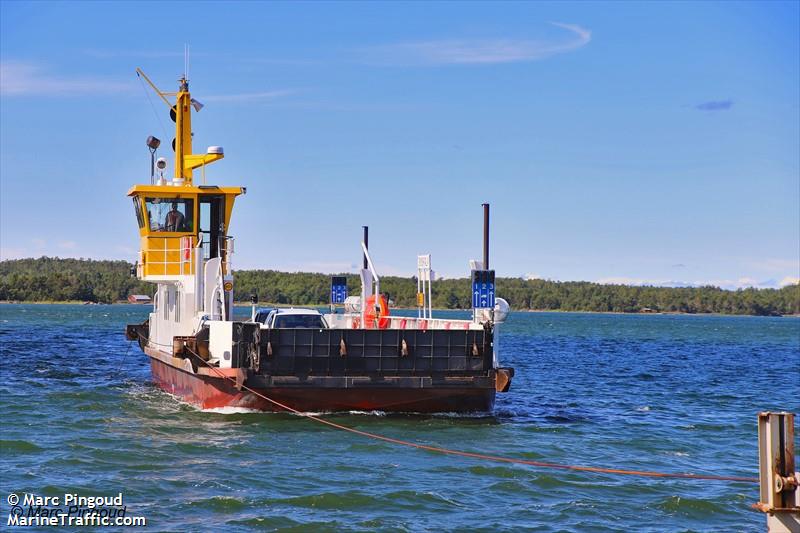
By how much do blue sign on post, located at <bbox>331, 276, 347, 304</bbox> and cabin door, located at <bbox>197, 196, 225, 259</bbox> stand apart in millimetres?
5073

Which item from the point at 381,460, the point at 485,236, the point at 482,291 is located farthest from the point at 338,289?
the point at 381,460

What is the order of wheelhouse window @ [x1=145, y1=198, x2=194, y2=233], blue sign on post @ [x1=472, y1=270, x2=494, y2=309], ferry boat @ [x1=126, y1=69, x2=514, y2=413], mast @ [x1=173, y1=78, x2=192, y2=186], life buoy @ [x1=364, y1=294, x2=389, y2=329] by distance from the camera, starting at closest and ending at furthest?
ferry boat @ [x1=126, y1=69, x2=514, y2=413] → blue sign on post @ [x1=472, y1=270, x2=494, y2=309] → life buoy @ [x1=364, y1=294, x2=389, y2=329] → wheelhouse window @ [x1=145, y1=198, x2=194, y2=233] → mast @ [x1=173, y1=78, x2=192, y2=186]

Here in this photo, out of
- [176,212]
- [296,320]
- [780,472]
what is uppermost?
[176,212]

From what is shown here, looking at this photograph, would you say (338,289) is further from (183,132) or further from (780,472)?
(780,472)

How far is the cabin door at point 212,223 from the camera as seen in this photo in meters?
24.3

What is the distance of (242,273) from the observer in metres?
120

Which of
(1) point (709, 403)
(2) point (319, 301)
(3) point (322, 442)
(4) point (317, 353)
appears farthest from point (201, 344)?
(2) point (319, 301)

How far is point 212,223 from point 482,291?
27.3 feet

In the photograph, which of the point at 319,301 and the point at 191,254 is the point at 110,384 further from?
the point at 319,301

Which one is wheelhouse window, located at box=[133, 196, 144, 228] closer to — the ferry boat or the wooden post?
the ferry boat

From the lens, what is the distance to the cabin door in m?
24.3

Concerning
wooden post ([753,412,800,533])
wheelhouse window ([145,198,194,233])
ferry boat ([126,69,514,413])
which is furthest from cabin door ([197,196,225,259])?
wooden post ([753,412,800,533])

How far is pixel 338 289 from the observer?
29.0 m

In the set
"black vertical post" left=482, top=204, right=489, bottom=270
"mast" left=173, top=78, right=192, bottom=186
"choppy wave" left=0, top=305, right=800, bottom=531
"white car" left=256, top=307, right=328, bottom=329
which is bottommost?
"choppy wave" left=0, top=305, right=800, bottom=531
